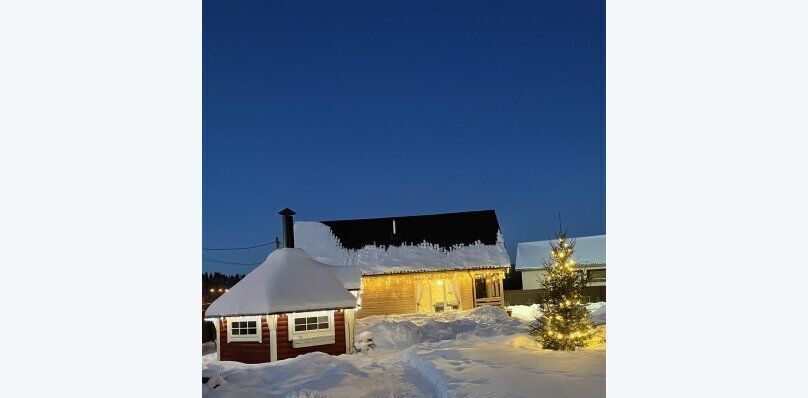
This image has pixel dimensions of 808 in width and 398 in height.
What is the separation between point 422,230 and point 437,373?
578 inches

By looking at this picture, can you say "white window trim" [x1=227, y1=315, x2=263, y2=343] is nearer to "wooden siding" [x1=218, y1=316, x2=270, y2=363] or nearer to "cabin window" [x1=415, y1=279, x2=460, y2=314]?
"wooden siding" [x1=218, y1=316, x2=270, y2=363]

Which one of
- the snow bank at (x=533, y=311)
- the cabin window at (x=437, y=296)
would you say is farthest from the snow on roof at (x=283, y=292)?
the cabin window at (x=437, y=296)

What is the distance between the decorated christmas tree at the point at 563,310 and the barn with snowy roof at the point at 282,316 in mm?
3972

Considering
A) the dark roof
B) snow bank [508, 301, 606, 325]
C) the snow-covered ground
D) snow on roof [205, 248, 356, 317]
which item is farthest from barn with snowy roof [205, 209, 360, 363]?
the dark roof

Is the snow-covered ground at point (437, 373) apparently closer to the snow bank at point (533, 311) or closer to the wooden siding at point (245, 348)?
the wooden siding at point (245, 348)

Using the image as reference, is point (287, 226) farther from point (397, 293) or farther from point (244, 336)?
point (397, 293)

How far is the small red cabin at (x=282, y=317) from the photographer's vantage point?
1009 cm

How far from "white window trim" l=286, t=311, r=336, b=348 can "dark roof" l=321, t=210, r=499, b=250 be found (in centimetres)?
1053

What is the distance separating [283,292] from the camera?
1030 cm

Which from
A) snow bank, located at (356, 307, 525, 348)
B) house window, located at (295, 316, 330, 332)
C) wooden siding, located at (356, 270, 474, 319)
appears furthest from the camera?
wooden siding, located at (356, 270, 474, 319)

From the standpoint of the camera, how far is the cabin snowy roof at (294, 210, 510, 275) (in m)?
19.9
